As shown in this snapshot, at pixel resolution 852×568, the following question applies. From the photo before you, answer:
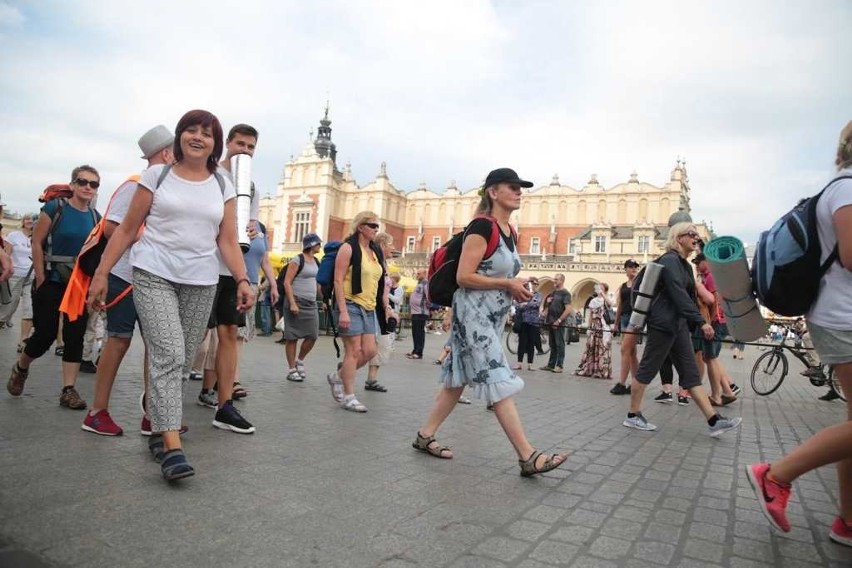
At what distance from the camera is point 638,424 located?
5.52 metres

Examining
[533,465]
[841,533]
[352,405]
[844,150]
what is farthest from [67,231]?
[841,533]

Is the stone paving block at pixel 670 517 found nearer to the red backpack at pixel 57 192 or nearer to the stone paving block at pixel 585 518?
the stone paving block at pixel 585 518

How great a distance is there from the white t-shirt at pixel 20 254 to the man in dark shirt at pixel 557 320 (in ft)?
29.8

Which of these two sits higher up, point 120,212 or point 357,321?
Answer: point 120,212

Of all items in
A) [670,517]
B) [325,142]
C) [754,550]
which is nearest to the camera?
[754,550]

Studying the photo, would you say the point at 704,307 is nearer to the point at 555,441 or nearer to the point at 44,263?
the point at 555,441

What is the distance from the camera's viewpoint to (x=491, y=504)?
292 centimetres

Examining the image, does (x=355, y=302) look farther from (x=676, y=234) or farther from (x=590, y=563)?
(x=590, y=563)

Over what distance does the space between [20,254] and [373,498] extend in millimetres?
8897

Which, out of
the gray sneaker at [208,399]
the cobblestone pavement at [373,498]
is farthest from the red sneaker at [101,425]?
the gray sneaker at [208,399]

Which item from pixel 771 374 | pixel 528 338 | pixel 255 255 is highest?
pixel 255 255

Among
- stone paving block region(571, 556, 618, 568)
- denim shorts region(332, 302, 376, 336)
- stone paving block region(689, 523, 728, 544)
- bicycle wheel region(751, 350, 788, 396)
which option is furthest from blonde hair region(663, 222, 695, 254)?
bicycle wheel region(751, 350, 788, 396)

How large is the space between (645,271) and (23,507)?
16.8ft

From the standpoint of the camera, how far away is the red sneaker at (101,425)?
3.71 m
